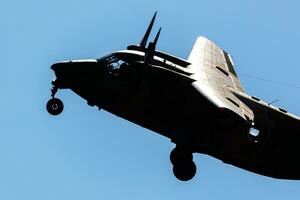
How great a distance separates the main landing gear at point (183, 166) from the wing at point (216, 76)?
338 centimetres

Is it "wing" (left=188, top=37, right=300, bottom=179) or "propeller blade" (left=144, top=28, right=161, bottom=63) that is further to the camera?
"wing" (left=188, top=37, right=300, bottom=179)

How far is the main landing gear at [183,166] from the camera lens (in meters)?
30.3

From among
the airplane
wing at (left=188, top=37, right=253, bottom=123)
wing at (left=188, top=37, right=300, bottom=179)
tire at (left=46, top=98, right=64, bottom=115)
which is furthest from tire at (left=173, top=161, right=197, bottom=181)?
tire at (left=46, top=98, right=64, bottom=115)

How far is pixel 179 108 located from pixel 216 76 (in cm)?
613

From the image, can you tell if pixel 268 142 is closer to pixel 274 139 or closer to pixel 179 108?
pixel 274 139

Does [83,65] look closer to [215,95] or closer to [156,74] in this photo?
[156,74]

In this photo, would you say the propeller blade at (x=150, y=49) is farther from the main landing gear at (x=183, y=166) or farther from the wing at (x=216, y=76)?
the main landing gear at (x=183, y=166)

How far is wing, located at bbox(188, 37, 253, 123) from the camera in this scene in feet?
87.7

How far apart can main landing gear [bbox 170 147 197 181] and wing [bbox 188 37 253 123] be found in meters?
3.38

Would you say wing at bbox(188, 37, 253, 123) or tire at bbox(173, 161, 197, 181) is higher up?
wing at bbox(188, 37, 253, 123)

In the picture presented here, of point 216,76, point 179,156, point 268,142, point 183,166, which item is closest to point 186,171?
point 183,166

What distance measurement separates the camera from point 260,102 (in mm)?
31734

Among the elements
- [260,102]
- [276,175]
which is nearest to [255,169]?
[276,175]

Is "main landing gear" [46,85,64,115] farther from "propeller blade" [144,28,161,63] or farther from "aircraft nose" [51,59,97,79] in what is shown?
"propeller blade" [144,28,161,63]
